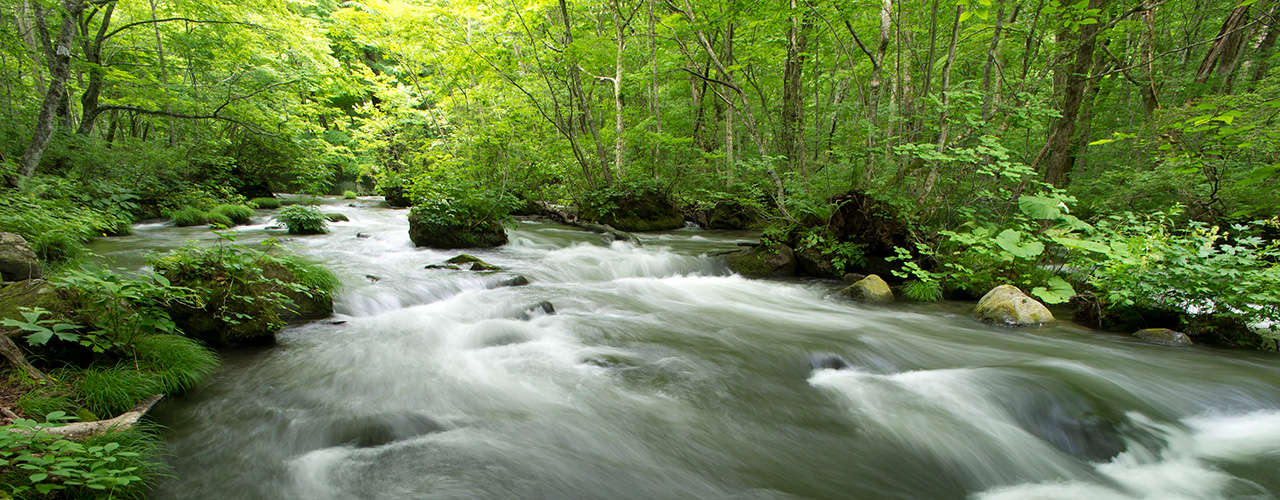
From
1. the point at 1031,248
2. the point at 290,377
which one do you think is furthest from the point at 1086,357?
the point at 290,377

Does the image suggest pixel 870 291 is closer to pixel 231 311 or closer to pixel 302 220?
pixel 231 311

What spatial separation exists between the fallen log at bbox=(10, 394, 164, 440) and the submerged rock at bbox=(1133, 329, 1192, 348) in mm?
8045

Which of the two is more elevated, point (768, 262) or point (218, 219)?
point (768, 262)

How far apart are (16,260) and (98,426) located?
2756mm

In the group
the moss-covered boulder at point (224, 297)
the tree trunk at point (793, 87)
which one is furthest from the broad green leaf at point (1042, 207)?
the moss-covered boulder at point (224, 297)

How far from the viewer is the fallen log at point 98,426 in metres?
2.16

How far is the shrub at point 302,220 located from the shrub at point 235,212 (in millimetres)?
2008

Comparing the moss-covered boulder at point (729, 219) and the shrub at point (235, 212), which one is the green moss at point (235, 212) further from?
the moss-covered boulder at point (729, 219)

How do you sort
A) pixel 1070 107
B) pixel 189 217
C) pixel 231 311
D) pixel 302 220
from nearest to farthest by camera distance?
pixel 231 311 → pixel 1070 107 → pixel 302 220 → pixel 189 217

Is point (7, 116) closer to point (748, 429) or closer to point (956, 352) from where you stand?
point (748, 429)

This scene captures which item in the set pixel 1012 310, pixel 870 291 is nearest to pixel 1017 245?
pixel 1012 310

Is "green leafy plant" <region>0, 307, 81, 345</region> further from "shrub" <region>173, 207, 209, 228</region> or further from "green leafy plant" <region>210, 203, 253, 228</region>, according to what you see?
"green leafy plant" <region>210, 203, 253, 228</region>

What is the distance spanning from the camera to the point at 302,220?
10156 millimetres

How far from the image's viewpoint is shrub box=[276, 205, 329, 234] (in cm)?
1012
